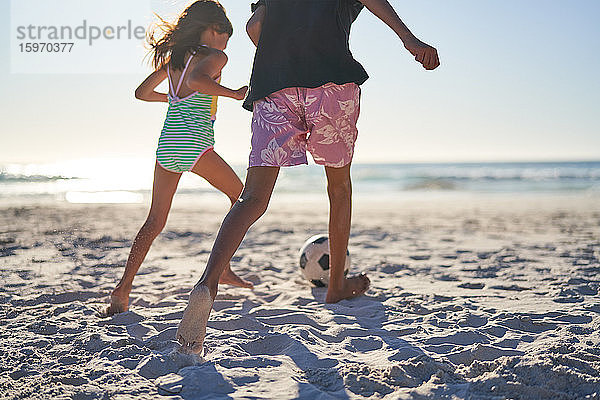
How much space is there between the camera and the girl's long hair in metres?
3.07

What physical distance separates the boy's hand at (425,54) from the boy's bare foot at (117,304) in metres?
2.14

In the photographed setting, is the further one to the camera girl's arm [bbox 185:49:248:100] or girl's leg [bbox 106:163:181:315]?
girl's leg [bbox 106:163:181:315]

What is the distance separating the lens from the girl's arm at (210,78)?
2.73 metres

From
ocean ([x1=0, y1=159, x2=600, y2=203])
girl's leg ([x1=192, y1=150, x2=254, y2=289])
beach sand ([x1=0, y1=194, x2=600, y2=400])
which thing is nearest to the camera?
beach sand ([x1=0, y1=194, x2=600, y2=400])

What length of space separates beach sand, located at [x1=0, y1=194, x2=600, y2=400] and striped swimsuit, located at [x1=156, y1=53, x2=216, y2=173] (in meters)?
0.91

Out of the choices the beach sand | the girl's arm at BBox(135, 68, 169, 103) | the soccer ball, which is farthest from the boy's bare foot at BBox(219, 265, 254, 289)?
the girl's arm at BBox(135, 68, 169, 103)

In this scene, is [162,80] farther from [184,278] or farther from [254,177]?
[184,278]

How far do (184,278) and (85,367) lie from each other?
1.95 meters

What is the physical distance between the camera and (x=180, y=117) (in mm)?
3121

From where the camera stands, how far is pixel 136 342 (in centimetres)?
248

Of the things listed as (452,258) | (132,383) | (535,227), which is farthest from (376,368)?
(535,227)

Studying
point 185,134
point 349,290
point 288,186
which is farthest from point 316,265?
point 288,186

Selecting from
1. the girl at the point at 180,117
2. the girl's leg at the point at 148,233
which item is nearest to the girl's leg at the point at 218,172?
the girl at the point at 180,117

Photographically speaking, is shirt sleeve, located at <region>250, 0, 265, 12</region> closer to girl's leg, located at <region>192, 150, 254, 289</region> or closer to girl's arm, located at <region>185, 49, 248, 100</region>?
girl's arm, located at <region>185, 49, 248, 100</region>
